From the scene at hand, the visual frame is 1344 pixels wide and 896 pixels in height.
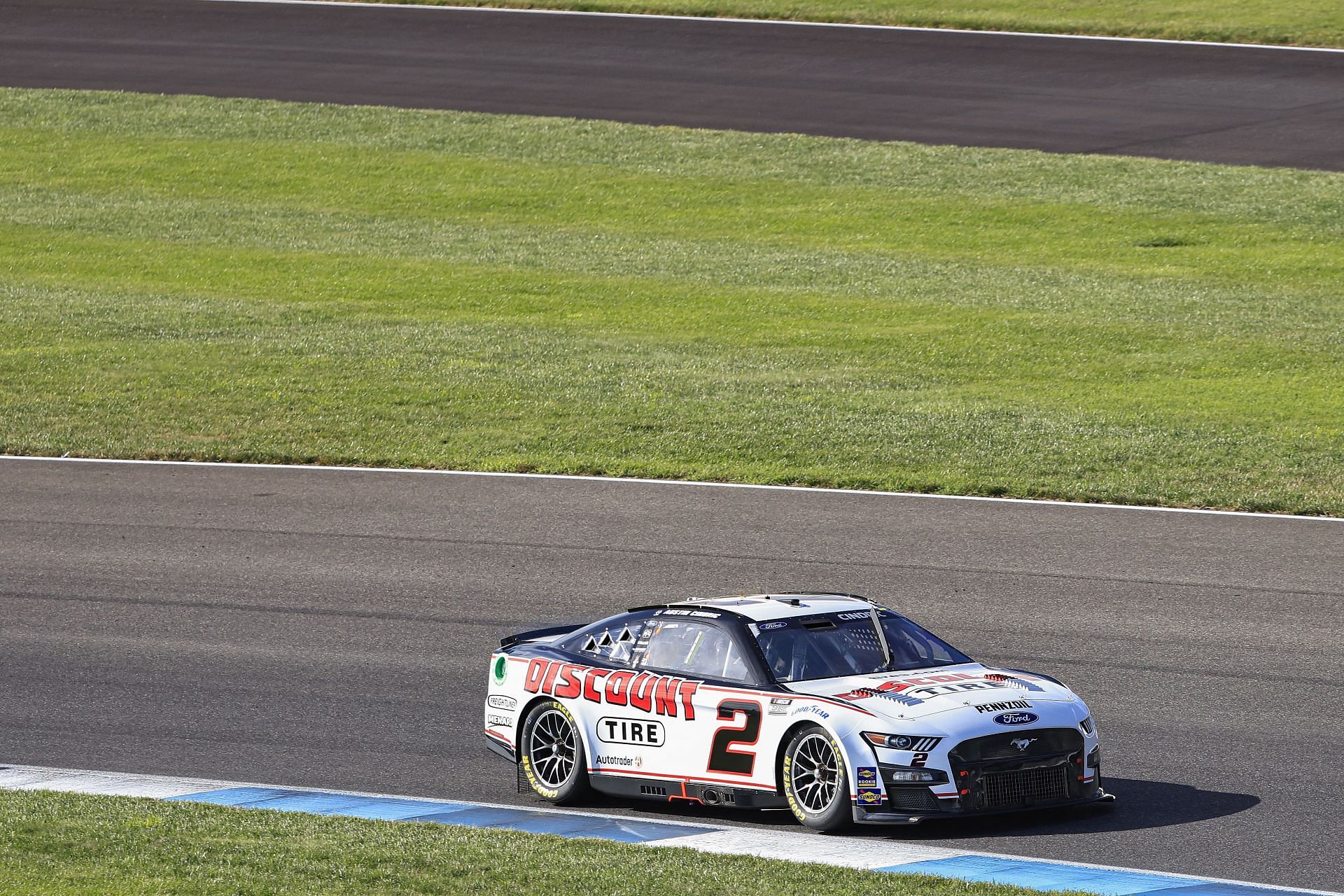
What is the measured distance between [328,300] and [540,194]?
6.57m

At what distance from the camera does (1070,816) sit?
969 cm

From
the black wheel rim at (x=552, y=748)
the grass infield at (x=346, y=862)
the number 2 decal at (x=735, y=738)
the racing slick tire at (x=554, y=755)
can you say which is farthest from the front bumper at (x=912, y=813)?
the black wheel rim at (x=552, y=748)

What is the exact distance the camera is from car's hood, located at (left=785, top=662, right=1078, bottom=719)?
9.48 meters

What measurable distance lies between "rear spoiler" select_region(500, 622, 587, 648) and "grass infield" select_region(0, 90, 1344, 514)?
811 cm

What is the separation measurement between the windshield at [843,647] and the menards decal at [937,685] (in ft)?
0.94

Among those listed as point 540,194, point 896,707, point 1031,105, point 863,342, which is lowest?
point 896,707

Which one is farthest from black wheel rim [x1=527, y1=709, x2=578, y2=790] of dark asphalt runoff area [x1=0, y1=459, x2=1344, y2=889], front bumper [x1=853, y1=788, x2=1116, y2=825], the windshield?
front bumper [x1=853, y1=788, x2=1116, y2=825]

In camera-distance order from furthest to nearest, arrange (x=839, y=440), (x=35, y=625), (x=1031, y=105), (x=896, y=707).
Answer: (x=1031, y=105) < (x=839, y=440) < (x=35, y=625) < (x=896, y=707)

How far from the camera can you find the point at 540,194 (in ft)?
110

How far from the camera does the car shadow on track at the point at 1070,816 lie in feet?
30.8

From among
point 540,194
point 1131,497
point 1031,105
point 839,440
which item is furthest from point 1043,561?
point 1031,105

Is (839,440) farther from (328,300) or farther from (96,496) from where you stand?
(328,300)

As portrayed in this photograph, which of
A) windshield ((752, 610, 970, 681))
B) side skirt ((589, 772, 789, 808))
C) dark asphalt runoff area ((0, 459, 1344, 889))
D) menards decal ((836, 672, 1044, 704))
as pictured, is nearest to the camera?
menards decal ((836, 672, 1044, 704))

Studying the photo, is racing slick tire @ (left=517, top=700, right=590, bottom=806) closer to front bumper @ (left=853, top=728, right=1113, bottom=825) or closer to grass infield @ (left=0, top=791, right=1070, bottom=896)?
grass infield @ (left=0, top=791, right=1070, bottom=896)
